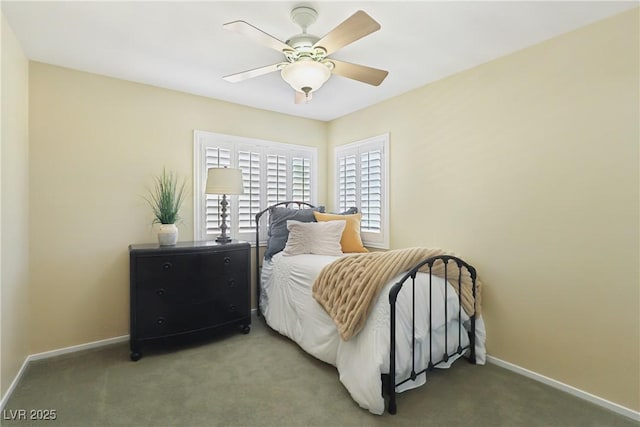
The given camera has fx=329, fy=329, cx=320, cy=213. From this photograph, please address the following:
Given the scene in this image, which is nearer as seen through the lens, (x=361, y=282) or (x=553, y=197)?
(x=361, y=282)

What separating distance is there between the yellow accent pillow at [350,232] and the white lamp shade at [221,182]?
980 millimetres

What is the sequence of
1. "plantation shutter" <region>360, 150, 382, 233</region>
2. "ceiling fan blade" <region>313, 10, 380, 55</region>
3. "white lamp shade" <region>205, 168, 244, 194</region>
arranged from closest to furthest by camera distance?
Answer: "ceiling fan blade" <region>313, 10, 380, 55</region>
"white lamp shade" <region>205, 168, 244, 194</region>
"plantation shutter" <region>360, 150, 382, 233</region>

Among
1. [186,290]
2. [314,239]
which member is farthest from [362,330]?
[186,290]

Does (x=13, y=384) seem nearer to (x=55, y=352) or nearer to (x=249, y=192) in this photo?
(x=55, y=352)

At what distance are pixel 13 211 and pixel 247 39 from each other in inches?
80.3

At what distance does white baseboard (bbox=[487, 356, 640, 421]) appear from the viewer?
2.02 meters

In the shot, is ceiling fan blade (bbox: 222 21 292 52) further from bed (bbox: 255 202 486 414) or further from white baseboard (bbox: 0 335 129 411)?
white baseboard (bbox: 0 335 129 411)

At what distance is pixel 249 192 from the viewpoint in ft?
12.8

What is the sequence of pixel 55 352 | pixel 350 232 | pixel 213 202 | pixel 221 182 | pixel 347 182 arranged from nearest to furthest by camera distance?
pixel 55 352 < pixel 221 182 < pixel 350 232 < pixel 213 202 < pixel 347 182

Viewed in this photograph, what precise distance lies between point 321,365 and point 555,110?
8.45ft

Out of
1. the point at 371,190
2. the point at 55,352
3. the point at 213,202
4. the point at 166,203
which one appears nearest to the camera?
the point at 55,352

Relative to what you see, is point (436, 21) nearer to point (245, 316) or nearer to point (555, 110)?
point (555, 110)

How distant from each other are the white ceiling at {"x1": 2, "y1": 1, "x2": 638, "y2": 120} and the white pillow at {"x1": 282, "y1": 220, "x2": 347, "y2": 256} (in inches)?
56.0

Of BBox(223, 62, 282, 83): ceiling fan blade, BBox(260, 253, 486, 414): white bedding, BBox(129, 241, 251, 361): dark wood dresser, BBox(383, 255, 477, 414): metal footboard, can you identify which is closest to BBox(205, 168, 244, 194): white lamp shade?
BBox(129, 241, 251, 361): dark wood dresser
